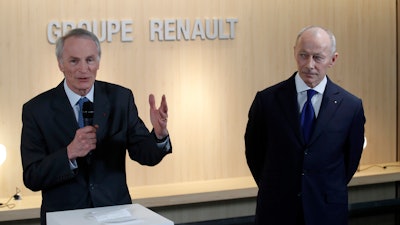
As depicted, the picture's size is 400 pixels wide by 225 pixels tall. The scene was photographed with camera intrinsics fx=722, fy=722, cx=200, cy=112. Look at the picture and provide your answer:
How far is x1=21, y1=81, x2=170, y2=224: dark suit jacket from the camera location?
3301mm

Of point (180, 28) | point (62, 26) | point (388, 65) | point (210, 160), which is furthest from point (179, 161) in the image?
point (388, 65)

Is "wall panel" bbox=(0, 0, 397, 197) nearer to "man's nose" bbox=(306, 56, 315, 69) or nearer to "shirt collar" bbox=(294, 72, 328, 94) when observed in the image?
"shirt collar" bbox=(294, 72, 328, 94)

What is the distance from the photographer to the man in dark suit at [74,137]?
10.8 ft

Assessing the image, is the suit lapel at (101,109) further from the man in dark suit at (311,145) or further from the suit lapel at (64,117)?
the man in dark suit at (311,145)

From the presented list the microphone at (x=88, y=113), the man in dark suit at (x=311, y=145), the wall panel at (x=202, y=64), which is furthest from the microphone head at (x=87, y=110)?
the wall panel at (x=202, y=64)

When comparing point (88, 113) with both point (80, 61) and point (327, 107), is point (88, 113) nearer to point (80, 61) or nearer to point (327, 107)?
point (80, 61)

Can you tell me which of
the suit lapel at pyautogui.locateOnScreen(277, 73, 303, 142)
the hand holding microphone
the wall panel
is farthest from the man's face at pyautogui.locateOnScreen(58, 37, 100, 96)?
the wall panel

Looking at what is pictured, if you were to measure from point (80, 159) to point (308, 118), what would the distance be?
4.55 ft

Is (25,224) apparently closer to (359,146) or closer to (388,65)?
(359,146)

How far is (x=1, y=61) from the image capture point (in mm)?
6148

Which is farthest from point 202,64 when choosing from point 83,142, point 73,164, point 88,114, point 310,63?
point 83,142

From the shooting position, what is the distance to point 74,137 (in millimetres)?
3238

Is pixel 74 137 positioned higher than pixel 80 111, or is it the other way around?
pixel 80 111

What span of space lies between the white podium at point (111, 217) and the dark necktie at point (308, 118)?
4.50 ft
